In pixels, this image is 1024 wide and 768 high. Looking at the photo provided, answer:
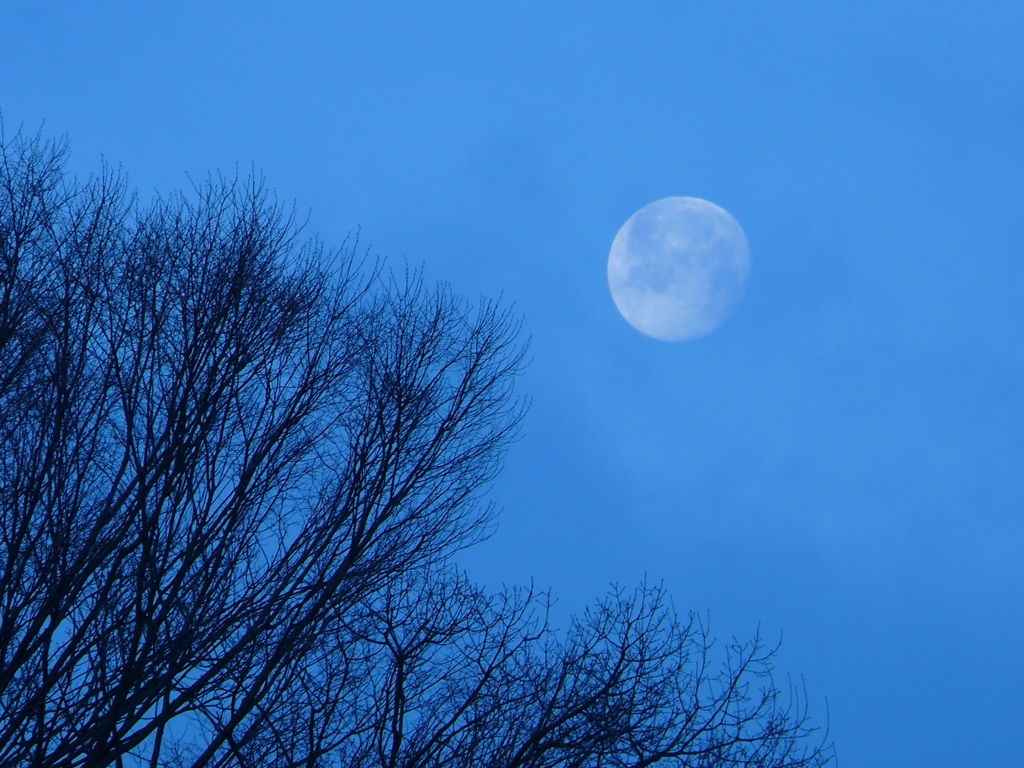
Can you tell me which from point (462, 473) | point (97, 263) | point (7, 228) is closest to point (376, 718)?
point (462, 473)

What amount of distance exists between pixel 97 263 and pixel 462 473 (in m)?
3.10

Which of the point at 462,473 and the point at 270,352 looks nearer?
the point at 270,352

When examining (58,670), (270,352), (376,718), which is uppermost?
(270,352)

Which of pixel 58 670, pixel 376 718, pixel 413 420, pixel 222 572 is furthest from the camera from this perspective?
pixel 413 420

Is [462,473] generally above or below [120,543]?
above

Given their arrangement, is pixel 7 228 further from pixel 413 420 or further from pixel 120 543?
pixel 413 420

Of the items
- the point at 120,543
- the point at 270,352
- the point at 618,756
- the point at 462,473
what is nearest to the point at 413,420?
the point at 462,473

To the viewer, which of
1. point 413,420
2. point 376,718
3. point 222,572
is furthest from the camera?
point 413,420

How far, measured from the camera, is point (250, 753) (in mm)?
5688

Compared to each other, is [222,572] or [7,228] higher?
[7,228]

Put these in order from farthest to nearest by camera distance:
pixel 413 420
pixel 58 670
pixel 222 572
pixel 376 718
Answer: pixel 413 420
pixel 376 718
pixel 222 572
pixel 58 670

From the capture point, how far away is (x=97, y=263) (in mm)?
6328

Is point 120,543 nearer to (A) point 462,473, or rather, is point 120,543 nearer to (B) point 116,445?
(B) point 116,445

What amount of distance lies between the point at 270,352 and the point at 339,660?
2.20 m
